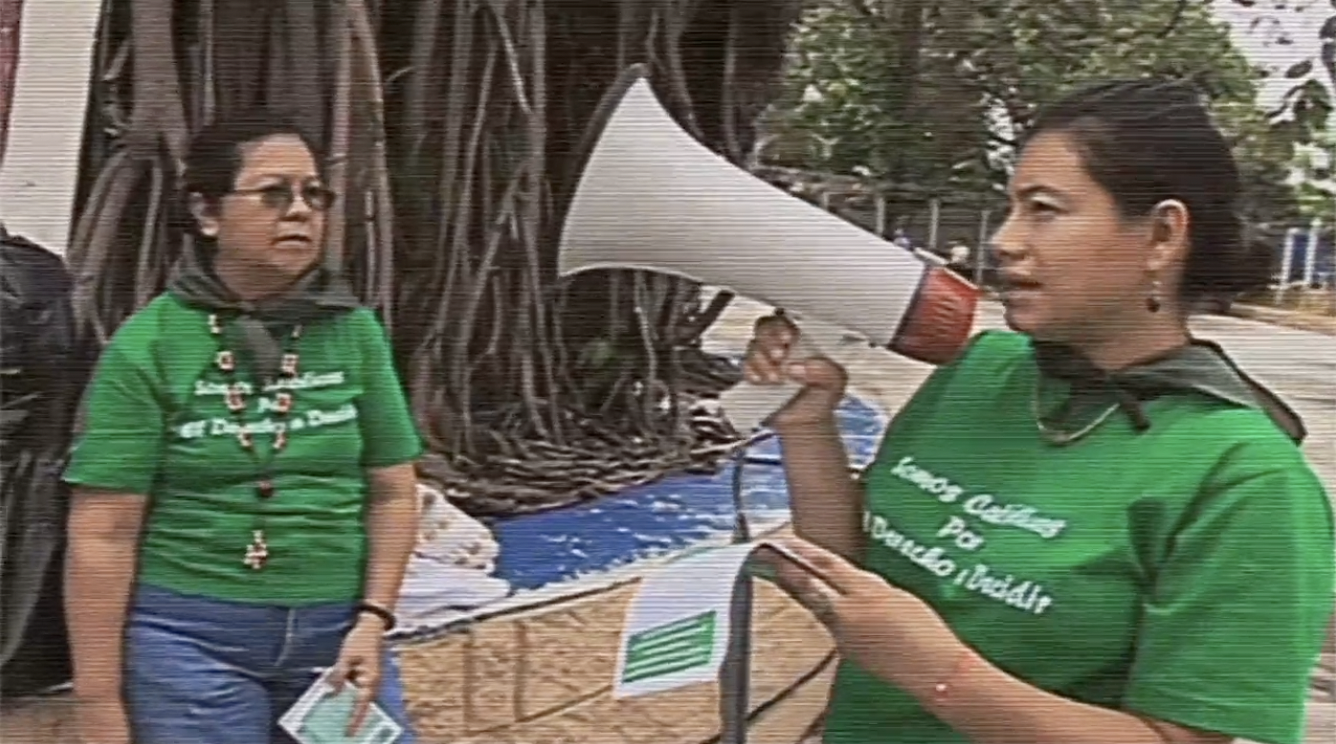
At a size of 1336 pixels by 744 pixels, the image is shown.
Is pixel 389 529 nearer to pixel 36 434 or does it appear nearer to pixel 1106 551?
pixel 36 434

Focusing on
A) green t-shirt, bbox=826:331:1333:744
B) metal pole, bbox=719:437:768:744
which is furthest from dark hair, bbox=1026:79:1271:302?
metal pole, bbox=719:437:768:744

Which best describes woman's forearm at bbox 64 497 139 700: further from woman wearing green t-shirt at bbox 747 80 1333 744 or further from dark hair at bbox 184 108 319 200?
woman wearing green t-shirt at bbox 747 80 1333 744

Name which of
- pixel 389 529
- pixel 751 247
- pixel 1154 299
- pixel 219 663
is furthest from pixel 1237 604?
pixel 219 663

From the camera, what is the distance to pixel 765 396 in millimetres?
1207

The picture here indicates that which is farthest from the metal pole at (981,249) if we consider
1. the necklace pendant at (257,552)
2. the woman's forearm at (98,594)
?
the woman's forearm at (98,594)

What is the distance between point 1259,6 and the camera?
127 centimetres

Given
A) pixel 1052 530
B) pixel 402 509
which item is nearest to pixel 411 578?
pixel 402 509

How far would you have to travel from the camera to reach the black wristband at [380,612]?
129 centimetres

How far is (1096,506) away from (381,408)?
22.7 inches

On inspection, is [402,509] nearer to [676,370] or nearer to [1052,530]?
[676,370]

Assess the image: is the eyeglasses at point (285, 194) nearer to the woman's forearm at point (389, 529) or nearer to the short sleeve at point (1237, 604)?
the woman's forearm at point (389, 529)

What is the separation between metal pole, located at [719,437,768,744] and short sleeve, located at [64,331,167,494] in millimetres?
456

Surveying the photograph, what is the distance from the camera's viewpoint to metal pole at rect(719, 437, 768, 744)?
4.18 feet

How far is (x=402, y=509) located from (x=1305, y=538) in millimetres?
695
